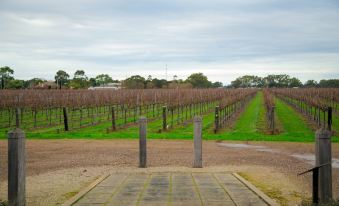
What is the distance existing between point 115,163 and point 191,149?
3.75 meters

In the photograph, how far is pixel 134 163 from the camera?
35.5ft

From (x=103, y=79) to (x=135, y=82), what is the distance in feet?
146

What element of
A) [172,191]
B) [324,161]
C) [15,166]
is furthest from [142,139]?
[324,161]

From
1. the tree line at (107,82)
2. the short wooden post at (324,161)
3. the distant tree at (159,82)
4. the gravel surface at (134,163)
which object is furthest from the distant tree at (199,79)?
the short wooden post at (324,161)

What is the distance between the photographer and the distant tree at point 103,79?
462 feet

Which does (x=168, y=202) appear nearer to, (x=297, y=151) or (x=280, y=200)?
(x=280, y=200)

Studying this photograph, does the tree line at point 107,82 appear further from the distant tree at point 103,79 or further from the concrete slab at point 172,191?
the concrete slab at point 172,191

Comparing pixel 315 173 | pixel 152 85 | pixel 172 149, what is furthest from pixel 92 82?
pixel 315 173

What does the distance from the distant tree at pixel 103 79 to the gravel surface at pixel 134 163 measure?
12584cm

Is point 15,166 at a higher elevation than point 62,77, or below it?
below

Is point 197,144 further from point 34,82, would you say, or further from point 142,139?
point 34,82

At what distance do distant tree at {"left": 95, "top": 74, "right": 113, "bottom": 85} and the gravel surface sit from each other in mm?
125840

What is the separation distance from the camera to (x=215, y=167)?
9992 mm

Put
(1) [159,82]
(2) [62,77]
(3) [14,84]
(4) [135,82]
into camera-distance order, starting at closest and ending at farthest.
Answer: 1. (3) [14,84]
2. (4) [135,82]
3. (1) [159,82]
4. (2) [62,77]
